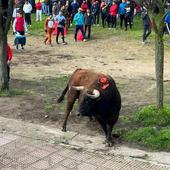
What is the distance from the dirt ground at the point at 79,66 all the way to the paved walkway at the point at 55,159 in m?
1.03

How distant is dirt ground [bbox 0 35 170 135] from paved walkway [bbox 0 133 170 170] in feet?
3.39

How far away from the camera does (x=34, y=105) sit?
10.7m

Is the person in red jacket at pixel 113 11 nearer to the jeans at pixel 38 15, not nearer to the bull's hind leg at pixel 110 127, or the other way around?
the jeans at pixel 38 15

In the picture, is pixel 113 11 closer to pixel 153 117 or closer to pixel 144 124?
pixel 153 117

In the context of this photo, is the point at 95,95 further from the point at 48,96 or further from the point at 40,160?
the point at 48,96

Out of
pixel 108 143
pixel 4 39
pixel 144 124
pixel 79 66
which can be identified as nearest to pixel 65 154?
pixel 108 143

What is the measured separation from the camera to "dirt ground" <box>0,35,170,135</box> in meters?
10.1

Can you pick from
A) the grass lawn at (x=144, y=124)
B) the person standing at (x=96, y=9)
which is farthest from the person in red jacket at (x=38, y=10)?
the grass lawn at (x=144, y=124)

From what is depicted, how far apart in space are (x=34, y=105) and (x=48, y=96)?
99 cm

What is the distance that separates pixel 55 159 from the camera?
7.61 m

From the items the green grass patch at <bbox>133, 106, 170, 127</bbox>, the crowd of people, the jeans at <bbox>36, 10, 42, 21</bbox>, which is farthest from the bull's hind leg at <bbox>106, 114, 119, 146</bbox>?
the jeans at <bbox>36, 10, 42, 21</bbox>

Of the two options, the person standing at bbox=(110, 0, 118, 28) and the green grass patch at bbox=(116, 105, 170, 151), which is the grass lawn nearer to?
the green grass patch at bbox=(116, 105, 170, 151)

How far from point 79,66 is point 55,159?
9670mm

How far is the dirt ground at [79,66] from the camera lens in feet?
33.0
